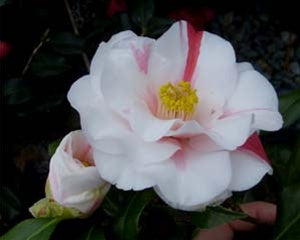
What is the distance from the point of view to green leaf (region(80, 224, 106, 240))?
3.78 feet

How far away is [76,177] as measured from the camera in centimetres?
102

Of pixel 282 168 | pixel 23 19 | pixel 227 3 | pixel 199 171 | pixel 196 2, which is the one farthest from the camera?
pixel 227 3

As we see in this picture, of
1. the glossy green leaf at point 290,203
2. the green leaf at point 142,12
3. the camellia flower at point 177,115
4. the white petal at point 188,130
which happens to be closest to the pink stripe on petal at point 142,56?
the camellia flower at point 177,115

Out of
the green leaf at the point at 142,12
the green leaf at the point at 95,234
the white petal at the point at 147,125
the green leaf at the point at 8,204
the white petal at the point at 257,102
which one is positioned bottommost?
the green leaf at the point at 8,204

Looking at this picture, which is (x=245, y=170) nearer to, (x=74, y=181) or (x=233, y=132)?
(x=233, y=132)

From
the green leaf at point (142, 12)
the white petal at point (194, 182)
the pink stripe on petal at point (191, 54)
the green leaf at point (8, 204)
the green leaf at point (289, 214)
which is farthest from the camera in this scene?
the green leaf at point (142, 12)

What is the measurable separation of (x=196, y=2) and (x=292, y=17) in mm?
634

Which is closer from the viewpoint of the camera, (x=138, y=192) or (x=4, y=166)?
(x=138, y=192)

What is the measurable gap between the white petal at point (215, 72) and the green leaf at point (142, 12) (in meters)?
0.71

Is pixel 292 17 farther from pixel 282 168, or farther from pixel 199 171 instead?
pixel 199 171

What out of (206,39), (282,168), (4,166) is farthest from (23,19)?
(206,39)

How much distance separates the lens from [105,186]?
3.48ft

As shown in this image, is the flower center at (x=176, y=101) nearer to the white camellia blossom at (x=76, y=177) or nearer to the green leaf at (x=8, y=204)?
the white camellia blossom at (x=76, y=177)

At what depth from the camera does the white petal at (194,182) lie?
37.5 inches
